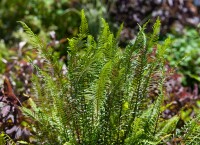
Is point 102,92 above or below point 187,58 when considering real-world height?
below

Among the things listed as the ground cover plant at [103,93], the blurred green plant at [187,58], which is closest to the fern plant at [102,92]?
the ground cover plant at [103,93]

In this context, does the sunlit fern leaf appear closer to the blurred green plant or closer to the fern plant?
the fern plant

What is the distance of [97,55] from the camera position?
210cm

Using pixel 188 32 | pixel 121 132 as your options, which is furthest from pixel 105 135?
pixel 188 32

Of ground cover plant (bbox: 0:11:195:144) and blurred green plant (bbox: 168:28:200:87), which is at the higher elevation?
blurred green plant (bbox: 168:28:200:87)

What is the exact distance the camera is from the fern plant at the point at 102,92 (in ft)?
7.06

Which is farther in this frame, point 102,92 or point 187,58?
point 187,58

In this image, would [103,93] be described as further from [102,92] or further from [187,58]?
[187,58]

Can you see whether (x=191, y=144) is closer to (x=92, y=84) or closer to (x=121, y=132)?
(x=121, y=132)

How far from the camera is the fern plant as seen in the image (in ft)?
7.06

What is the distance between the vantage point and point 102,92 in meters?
2.12

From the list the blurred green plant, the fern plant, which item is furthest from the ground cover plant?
the blurred green plant

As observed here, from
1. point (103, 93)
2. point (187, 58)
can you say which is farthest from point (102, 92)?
point (187, 58)

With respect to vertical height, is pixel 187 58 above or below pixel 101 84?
above
